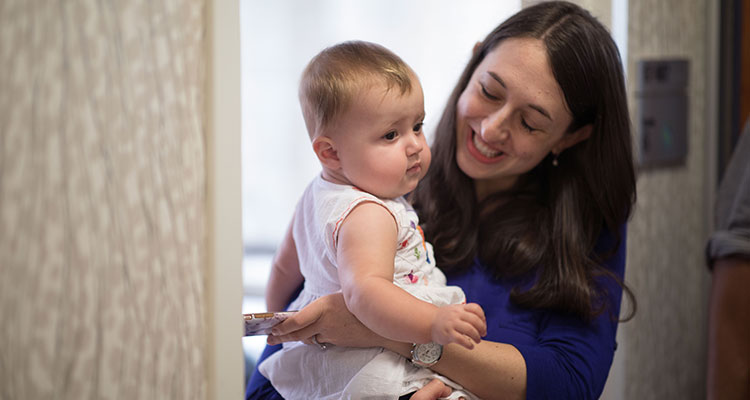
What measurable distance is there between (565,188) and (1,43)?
111cm

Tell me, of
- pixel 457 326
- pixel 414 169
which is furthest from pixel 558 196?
pixel 457 326

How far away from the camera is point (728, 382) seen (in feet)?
5.85

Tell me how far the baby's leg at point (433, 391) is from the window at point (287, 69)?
280cm

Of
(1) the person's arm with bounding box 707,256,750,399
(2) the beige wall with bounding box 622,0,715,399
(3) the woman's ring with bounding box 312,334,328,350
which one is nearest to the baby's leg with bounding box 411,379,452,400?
(3) the woman's ring with bounding box 312,334,328,350

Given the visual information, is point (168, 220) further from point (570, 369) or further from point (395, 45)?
point (395, 45)

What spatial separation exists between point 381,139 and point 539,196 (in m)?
0.59

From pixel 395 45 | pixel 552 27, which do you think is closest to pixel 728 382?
pixel 552 27

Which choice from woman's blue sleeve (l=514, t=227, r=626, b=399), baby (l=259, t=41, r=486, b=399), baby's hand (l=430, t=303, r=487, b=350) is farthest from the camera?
woman's blue sleeve (l=514, t=227, r=626, b=399)

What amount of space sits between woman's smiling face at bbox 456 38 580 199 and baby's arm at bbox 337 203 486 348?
0.44 metres

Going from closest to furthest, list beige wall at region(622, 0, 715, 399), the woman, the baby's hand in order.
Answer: the baby's hand → the woman → beige wall at region(622, 0, 715, 399)

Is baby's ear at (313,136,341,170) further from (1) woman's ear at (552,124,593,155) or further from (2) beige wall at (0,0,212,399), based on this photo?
(1) woman's ear at (552,124,593,155)

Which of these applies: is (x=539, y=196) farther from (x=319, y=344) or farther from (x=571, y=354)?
(x=319, y=344)

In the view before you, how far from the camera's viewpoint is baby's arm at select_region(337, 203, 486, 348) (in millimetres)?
775

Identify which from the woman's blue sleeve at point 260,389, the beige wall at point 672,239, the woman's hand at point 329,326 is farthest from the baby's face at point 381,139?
the beige wall at point 672,239
